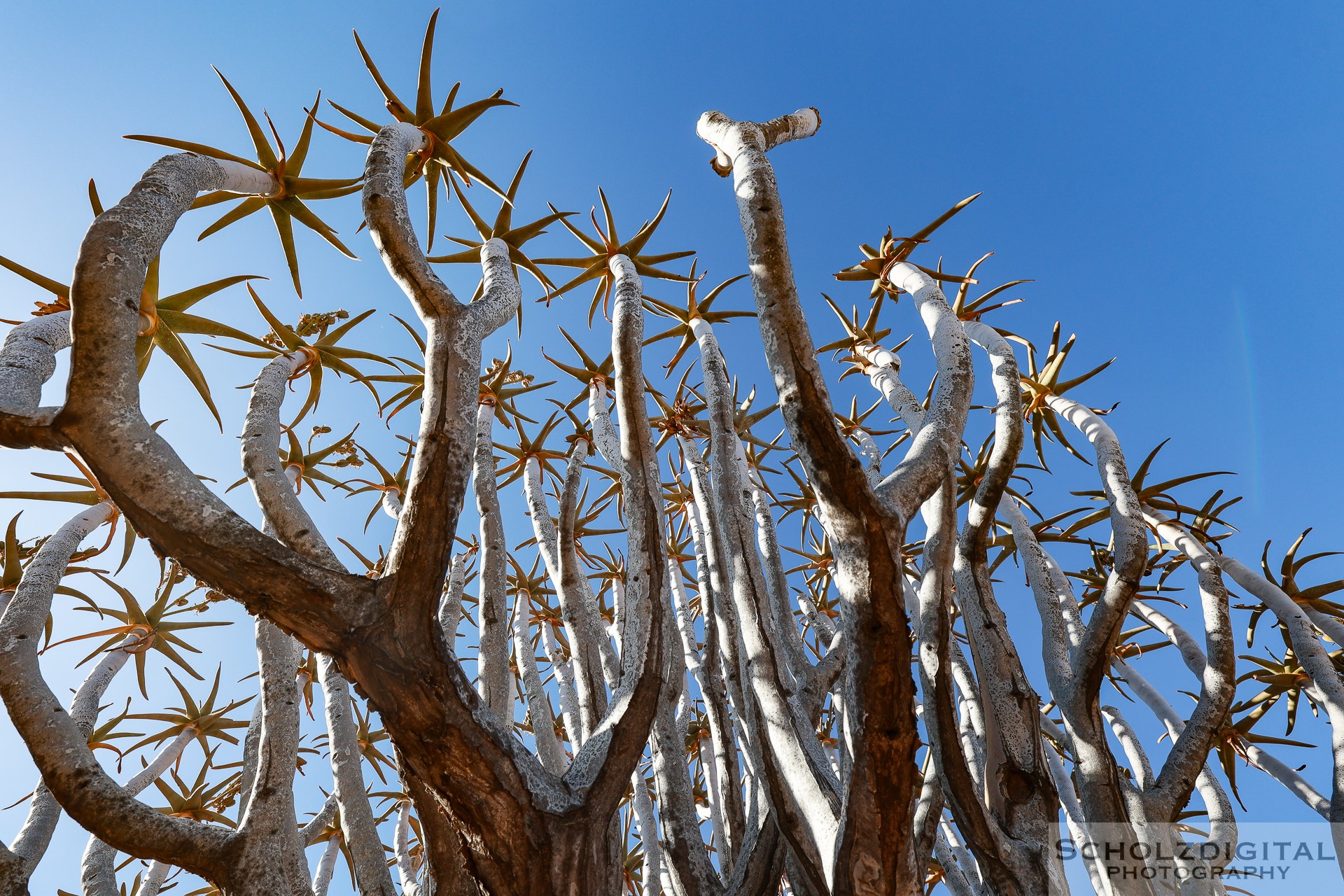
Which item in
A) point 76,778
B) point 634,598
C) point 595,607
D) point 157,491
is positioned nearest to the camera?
point 157,491

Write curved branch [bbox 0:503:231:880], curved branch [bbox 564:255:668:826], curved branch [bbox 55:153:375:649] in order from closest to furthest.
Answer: curved branch [bbox 55:153:375:649] < curved branch [bbox 564:255:668:826] < curved branch [bbox 0:503:231:880]

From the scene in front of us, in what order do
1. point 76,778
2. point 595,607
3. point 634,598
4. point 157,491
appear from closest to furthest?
point 157,491, point 76,778, point 634,598, point 595,607

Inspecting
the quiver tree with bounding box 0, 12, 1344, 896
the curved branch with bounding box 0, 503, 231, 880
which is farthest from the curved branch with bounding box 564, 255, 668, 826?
the curved branch with bounding box 0, 503, 231, 880

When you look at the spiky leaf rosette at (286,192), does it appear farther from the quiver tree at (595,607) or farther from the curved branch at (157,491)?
the curved branch at (157,491)

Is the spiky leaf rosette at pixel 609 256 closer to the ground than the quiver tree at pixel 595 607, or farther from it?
farther from it

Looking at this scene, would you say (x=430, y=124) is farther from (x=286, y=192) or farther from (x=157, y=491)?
(x=157, y=491)

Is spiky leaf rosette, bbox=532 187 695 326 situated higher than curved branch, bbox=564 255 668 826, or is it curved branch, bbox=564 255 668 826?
spiky leaf rosette, bbox=532 187 695 326

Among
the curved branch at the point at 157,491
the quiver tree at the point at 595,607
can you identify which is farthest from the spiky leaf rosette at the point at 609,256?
the curved branch at the point at 157,491

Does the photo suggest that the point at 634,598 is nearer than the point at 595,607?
Yes

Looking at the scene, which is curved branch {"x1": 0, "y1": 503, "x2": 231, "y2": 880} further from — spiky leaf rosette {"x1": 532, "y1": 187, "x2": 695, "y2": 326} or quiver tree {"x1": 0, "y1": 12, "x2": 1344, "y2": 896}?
spiky leaf rosette {"x1": 532, "y1": 187, "x2": 695, "y2": 326}

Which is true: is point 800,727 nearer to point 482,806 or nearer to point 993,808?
point 993,808

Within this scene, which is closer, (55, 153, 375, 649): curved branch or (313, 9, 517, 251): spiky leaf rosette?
(55, 153, 375, 649): curved branch

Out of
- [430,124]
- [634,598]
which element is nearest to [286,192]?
[430,124]

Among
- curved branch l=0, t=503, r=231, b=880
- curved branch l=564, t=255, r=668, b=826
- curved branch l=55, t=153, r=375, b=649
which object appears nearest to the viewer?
curved branch l=55, t=153, r=375, b=649
